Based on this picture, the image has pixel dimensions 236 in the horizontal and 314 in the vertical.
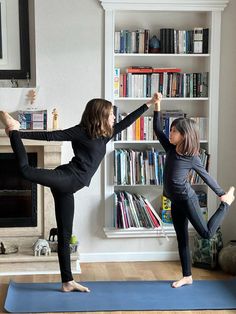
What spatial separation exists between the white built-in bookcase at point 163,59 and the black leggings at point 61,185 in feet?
3.51

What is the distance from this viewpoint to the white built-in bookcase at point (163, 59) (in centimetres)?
521

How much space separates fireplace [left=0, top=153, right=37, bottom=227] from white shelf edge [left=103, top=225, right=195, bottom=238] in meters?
0.67

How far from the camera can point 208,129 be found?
17.8 ft

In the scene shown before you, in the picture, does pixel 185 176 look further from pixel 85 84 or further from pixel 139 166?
pixel 85 84

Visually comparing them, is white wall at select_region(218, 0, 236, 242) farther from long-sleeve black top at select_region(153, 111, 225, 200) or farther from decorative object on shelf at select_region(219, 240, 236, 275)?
long-sleeve black top at select_region(153, 111, 225, 200)

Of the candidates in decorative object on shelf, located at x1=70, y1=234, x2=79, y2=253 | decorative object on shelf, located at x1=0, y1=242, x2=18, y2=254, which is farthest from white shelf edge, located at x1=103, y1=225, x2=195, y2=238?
decorative object on shelf, located at x1=0, y1=242, x2=18, y2=254

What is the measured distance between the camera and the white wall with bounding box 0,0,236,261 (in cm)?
519

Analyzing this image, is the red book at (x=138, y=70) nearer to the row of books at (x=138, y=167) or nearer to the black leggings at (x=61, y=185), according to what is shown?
the row of books at (x=138, y=167)

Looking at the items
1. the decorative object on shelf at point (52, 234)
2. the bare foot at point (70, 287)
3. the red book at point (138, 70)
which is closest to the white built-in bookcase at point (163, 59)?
the red book at point (138, 70)

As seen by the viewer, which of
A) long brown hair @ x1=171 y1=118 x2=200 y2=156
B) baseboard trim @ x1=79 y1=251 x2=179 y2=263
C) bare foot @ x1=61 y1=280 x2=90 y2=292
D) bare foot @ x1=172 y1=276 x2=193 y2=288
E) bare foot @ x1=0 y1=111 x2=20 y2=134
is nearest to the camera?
bare foot @ x1=0 y1=111 x2=20 y2=134

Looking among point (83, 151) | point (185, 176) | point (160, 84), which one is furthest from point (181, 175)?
point (160, 84)

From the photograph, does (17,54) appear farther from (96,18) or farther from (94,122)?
(94,122)

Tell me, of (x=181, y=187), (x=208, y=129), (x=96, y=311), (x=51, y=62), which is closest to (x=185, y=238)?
(x=181, y=187)

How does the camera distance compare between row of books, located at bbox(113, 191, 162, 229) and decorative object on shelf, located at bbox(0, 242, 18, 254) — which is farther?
row of books, located at bbox(113, 191, 162, 229)
